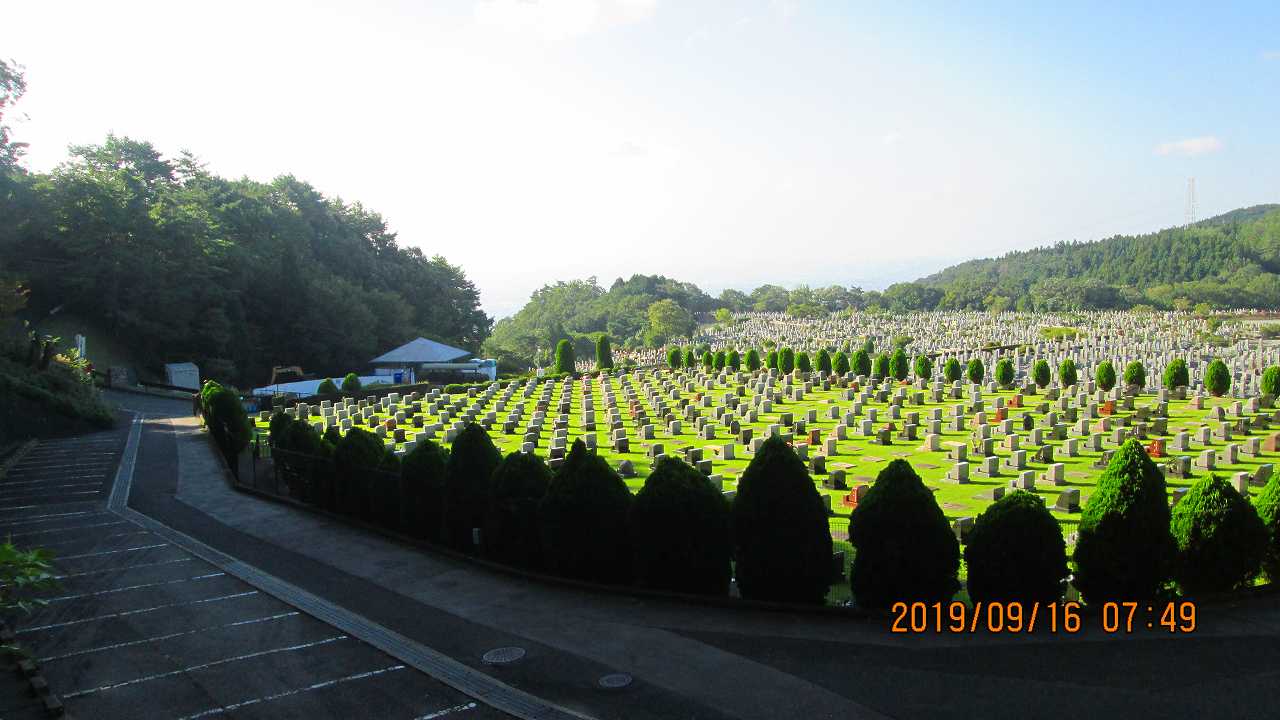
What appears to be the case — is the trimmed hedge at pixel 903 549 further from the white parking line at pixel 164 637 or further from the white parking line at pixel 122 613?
the white parking line at pixel 122 613

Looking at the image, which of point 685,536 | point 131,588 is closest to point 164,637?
point 131,588

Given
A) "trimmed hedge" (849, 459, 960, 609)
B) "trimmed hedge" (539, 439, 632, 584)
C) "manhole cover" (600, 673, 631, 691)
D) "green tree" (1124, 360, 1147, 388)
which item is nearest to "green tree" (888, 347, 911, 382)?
"green tree" (1124, 360, 1147, 388)

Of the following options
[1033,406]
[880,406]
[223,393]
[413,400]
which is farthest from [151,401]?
[1033,406]

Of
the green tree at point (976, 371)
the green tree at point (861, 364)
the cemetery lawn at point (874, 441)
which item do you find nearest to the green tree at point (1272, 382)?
the cemetery lawn at point (874, 441)

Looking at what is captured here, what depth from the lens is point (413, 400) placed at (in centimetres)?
4269

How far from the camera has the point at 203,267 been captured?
53.1 meters

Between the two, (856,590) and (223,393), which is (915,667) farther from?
(223,393)

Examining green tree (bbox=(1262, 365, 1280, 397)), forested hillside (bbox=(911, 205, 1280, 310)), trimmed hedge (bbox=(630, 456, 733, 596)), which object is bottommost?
trimmed hedge (bbox=(630, 456, 733, 596))

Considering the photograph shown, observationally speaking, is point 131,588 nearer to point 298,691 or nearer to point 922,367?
point 298,691

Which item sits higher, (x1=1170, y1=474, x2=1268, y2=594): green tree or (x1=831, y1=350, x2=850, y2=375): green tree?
(x1=831, y1=350, x2=850, y2=375): green tree

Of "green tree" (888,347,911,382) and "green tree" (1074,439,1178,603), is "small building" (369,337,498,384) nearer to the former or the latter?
"green tree" (888,347,911,382)

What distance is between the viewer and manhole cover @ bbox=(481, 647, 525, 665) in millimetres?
8727
